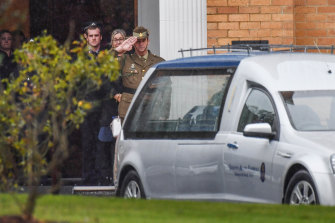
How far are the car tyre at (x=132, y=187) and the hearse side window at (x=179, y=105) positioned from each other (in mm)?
392

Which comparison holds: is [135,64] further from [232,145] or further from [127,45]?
[232,145]

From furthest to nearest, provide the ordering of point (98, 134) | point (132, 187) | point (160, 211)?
1. point (98, 134)
2. point (132, 187)
3. point (160, 211)

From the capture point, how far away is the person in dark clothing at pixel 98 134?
14.3m

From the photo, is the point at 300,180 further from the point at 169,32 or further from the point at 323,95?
the point at 169,32

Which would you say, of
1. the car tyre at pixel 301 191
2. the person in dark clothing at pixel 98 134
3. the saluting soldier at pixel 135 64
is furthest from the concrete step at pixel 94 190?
the car tyre at pixel 301 191

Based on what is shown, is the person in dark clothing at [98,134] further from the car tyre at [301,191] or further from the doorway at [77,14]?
the car tyre at [301,191]

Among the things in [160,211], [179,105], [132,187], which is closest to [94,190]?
[132,187]

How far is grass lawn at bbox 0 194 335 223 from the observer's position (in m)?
7.75

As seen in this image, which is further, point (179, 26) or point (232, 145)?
point (179, 26)

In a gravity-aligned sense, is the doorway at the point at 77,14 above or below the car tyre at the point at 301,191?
above

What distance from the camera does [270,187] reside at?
9.66 metres

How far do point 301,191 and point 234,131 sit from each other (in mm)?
1126

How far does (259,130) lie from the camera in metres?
9.74

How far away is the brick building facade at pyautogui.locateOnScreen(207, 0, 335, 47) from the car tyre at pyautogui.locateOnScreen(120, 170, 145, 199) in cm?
547
